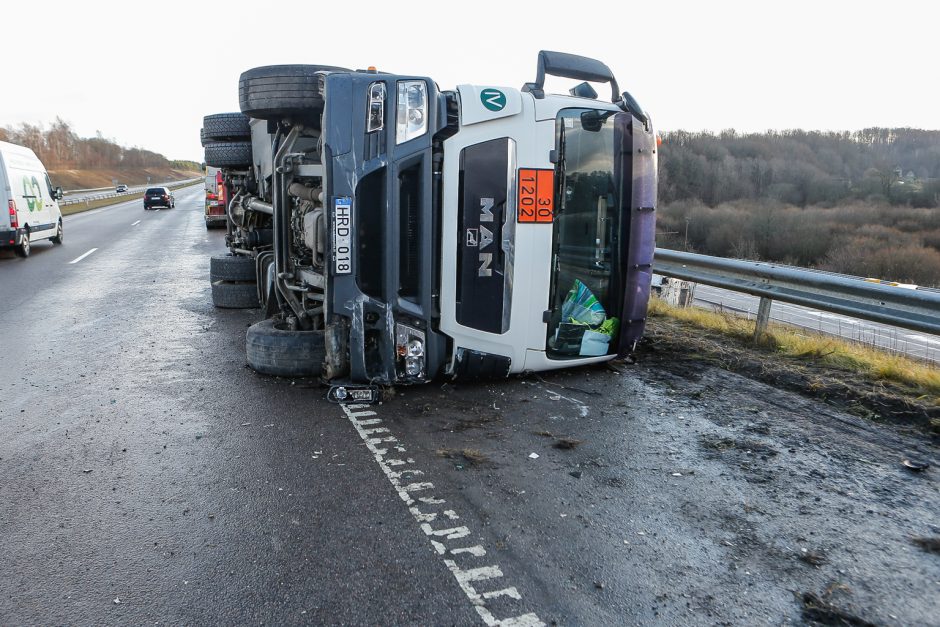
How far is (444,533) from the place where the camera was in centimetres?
312

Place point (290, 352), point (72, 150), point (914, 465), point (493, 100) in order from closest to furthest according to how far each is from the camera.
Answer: point (914, 465) → point (493, 100) → point (290, 352) → point (72, 150)

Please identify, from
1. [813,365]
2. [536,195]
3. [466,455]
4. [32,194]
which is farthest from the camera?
[32,194]

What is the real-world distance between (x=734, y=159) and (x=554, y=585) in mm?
86623

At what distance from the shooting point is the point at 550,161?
509 cm

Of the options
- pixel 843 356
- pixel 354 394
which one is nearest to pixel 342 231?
pixel 354 394

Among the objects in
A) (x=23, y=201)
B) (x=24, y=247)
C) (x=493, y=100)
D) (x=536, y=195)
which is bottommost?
(x=24, y=247)

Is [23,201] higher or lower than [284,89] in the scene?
lower

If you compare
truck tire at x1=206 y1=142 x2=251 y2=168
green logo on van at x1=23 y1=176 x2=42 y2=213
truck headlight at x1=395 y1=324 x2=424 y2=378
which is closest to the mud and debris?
truck headlight at x1=395 y1=324 x2=424 y2=378

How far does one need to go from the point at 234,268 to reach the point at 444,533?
6.86 metres

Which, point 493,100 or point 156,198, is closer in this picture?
point 493,100

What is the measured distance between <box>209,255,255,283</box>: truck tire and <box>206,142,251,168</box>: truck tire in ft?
4.18

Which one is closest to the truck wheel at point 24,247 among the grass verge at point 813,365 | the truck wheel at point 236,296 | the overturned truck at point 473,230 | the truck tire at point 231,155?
the truck wheel at point 236,296

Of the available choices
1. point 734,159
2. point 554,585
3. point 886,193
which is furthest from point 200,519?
point 734,159

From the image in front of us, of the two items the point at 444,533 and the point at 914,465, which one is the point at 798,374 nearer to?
the point at 914,465
